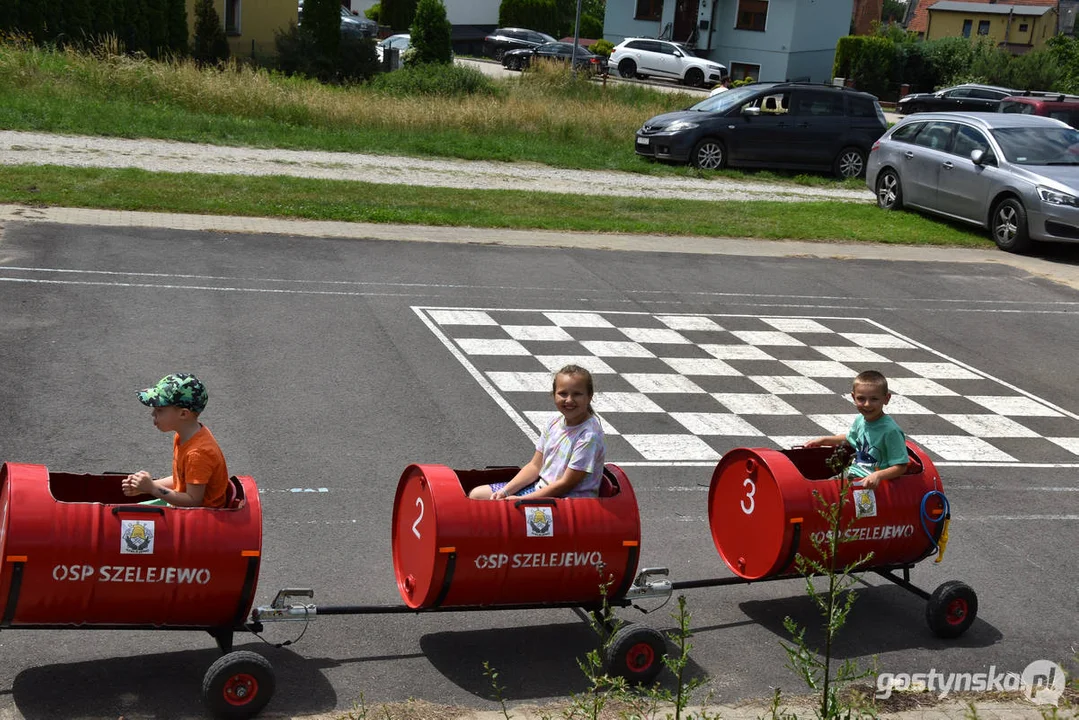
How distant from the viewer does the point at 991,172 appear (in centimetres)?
1947

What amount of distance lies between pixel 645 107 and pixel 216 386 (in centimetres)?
2677

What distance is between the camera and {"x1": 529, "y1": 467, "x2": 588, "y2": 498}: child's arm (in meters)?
6.47

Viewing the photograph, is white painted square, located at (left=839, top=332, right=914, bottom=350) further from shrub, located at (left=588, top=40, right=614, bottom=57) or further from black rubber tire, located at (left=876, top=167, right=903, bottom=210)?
shrub, located at (left=588, top=40, right=614, bottom=57)

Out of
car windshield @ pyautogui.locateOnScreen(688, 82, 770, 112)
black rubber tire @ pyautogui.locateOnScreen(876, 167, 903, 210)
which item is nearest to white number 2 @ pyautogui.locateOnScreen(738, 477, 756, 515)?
black rubber tire @ pyautogui.locateOnScreen(876, 167, 903, 210)

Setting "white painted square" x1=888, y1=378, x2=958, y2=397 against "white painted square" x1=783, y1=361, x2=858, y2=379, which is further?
"white painted square" x1=783, y1=361, x2=858, y2=379

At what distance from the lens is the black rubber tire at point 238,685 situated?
18.1 feet

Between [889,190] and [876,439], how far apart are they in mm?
16069

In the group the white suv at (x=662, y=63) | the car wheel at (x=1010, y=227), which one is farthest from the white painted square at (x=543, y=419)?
the white suv at (x=662, y=63)

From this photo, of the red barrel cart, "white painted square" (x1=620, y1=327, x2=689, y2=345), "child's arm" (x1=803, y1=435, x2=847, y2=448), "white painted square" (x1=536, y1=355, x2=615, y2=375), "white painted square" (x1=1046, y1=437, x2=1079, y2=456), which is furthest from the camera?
"white painted square" (x1=620, y1=327, x2=689, y2=345)

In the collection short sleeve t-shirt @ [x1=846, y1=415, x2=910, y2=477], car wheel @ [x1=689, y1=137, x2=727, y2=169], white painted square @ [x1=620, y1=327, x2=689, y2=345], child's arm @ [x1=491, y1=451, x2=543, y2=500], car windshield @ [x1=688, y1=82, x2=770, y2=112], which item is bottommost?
white painted square @ [x1=620, y1=327, x2=689, y2=345]

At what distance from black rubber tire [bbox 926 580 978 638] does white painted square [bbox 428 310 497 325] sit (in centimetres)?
700

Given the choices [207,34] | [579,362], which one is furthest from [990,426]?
[207,34]

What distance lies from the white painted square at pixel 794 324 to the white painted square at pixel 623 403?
340cm
